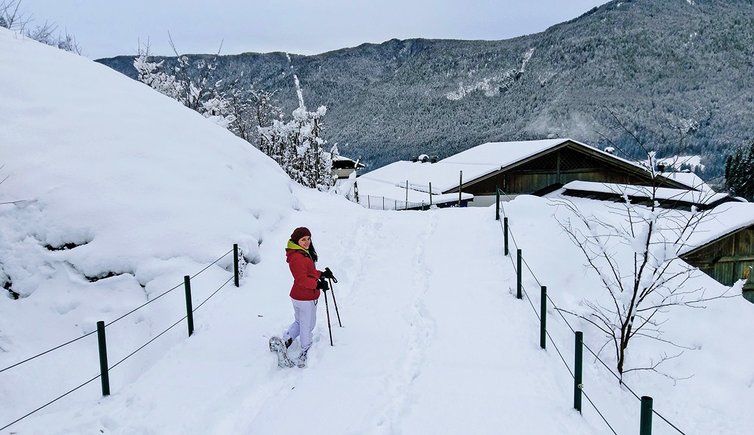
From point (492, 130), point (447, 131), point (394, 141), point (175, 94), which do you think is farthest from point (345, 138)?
point (175, 94)

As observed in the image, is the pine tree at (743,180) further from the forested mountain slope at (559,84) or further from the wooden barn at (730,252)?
the forested mountain slope at (559,84)

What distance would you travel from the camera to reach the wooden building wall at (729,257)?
19266 mm

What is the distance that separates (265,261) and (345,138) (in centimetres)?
9988

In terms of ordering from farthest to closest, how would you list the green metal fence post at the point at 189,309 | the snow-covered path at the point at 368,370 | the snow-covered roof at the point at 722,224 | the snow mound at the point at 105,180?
the snow-covered roof at the point at 722,224
the snow mound at the point at 105,180
the green metal fence post at the point at 189,309
the snow-covered path at the point at 368,370

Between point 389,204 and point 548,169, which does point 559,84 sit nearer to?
point 548,169

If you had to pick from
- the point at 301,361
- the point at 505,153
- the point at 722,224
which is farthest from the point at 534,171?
the point at 301,361

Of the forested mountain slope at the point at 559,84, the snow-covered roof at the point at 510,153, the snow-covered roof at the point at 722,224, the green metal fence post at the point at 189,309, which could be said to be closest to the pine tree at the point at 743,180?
the snow-covered roof at the point at 510,153

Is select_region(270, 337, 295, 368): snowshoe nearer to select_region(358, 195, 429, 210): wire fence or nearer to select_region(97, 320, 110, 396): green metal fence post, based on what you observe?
select_region(97, 320, 110, 396): green metal fence post

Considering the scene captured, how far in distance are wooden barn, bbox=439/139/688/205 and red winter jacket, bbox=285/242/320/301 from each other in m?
19.8

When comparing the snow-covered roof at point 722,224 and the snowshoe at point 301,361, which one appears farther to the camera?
the snow-covered roof at point 722,224

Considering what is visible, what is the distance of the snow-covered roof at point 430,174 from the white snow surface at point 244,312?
12.1m

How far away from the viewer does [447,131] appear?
4370 inches

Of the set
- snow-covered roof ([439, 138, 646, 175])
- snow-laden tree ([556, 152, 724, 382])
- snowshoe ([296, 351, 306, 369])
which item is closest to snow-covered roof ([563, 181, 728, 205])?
snow-covered roof ([439, 138, 646, 175])

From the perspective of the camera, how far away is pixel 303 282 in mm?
7066
